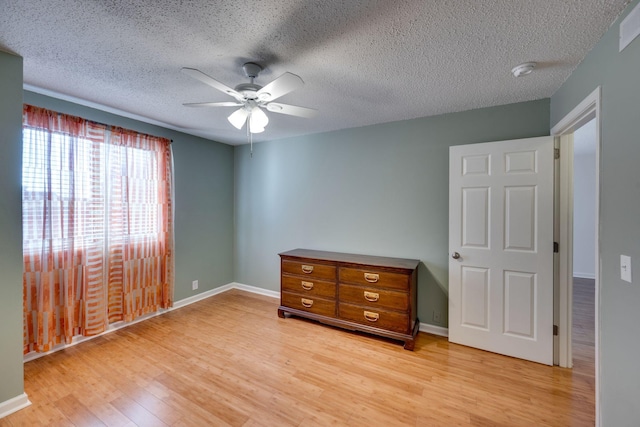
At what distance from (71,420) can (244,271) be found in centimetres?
268

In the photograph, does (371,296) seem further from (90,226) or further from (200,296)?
(90,226)

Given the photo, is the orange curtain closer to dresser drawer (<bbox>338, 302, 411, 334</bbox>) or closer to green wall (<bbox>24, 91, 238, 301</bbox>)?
green wall (<bbox>24, 91, 238, 301</bbox>)

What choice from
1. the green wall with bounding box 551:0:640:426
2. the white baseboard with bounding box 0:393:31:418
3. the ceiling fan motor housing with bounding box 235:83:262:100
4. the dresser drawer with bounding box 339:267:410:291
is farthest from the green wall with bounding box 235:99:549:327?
the white baseboard with bounding box 0:393:31:418

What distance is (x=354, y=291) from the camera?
9.29 ft

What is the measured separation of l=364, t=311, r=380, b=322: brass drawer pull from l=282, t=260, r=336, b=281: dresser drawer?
0.51 metres

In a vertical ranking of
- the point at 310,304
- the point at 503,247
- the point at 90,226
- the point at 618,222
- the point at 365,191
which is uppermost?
the point at 365,191

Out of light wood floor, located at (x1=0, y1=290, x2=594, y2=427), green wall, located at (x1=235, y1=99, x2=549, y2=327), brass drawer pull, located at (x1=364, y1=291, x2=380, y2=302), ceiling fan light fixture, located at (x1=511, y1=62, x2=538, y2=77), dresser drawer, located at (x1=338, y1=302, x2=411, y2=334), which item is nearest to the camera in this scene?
light wood floor, located at (x1=0, y1=290, x2=594, y2=427)

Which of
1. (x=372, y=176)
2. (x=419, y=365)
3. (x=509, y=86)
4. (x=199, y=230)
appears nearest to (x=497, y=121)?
(x=509, y=86)

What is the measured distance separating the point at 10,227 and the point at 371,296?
295 centimetres

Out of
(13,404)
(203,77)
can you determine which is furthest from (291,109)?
(13,404)

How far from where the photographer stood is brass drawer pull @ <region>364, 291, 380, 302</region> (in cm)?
270

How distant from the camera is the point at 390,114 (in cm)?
287

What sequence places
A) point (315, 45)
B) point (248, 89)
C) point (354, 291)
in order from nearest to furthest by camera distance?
point (315, 45)
point (248, 89)
point (354, 291)

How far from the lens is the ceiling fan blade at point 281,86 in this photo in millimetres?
1495
